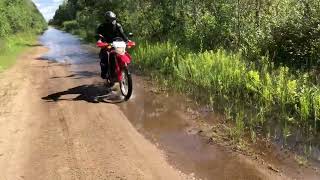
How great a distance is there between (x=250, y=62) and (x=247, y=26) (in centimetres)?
216

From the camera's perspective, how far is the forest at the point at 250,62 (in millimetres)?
7309

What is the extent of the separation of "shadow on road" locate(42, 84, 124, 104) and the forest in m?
1.57

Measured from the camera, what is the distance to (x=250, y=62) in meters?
10.8

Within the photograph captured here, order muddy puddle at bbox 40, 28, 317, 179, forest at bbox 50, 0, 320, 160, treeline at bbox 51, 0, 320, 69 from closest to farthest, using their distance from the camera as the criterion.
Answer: muddy puddle at bbox 40, 28, 317, 179, forest at bbox 50, 0, 320, 160, treeline at bbox 51, 0, 320, 69

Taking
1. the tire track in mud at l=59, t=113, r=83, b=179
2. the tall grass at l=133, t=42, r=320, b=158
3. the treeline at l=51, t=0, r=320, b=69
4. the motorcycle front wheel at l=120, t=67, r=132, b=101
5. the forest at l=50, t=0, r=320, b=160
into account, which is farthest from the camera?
the treeline at l=51, t=0, r=320, b=69

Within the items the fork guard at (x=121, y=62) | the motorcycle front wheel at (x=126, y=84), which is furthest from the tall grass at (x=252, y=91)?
the fork guard at (x=121, y=62)

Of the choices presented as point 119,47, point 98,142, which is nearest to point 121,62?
point 119,47

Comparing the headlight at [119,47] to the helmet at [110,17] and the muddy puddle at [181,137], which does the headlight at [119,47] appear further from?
the muddy puddle at [181,137]

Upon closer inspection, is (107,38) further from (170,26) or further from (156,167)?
(170,26)

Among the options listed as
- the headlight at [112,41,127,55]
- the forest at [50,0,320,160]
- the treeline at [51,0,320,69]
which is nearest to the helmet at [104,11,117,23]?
the headlight at [112,41,127,55]

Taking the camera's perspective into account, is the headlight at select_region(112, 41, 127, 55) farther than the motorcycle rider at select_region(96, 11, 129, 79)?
No

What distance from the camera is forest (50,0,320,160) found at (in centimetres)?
731

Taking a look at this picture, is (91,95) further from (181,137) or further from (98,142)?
(181,137)

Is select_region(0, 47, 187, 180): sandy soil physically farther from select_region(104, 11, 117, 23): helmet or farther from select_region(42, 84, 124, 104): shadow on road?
select_region(104, 11, 117, 23): helmet
